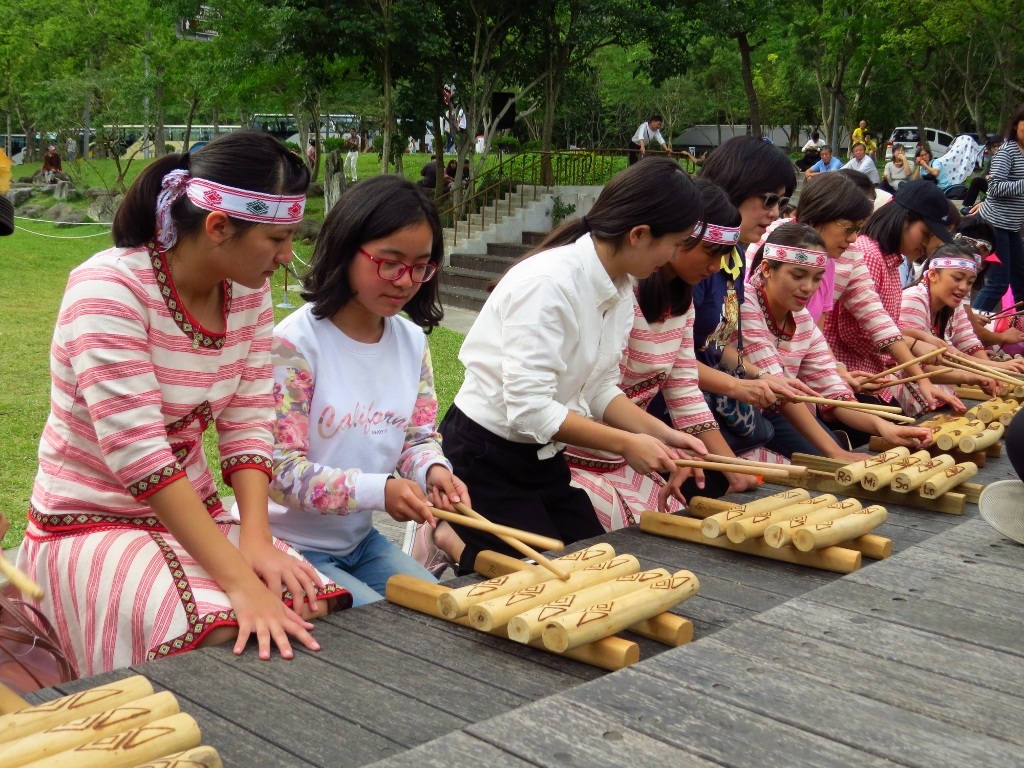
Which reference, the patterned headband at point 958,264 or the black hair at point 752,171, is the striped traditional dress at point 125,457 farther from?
the patterned headband at point 958,264

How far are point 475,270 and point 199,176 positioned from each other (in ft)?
43.7

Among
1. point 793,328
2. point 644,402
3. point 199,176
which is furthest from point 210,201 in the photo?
point 793,328

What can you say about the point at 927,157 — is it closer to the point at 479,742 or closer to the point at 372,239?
the point at 372,239

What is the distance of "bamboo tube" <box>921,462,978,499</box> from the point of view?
4.04 metres

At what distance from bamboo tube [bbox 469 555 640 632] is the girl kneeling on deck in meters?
2.15

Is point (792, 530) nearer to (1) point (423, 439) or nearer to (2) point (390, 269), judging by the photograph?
(1) point (423, 439)

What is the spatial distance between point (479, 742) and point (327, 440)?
1627 millimetres

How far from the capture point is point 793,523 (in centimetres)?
335

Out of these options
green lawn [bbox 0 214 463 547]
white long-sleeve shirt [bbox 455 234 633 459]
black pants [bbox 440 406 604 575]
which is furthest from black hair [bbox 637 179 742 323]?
green lawn [bbox 0 214 463 547]

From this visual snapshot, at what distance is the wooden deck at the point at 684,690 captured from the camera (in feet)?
6.00

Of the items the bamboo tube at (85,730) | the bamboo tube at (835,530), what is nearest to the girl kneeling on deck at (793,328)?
the bamboo tube at (835,530)

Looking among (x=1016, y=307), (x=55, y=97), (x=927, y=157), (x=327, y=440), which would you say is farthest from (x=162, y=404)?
(x=55, y=97)

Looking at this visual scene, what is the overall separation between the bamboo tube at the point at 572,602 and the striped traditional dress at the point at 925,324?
389 centimetres

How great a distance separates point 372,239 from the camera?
128 inches
